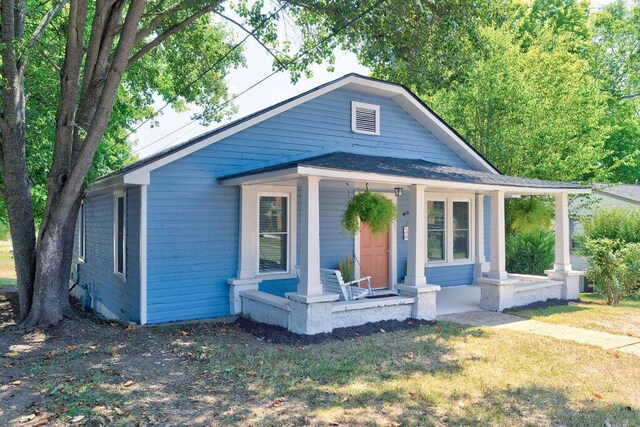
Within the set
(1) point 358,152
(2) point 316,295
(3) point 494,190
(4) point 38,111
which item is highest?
(4) point 38,111

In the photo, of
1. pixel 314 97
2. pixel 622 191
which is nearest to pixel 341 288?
pixel 314 97

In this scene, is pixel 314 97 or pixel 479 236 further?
pixel 479 236

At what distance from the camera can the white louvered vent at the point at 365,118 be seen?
35.4 feet

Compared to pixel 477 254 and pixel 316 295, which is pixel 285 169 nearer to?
pixel 316 295

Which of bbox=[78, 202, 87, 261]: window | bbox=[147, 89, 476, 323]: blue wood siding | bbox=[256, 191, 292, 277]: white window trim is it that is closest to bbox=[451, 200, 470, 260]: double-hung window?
bbox=[147, 89, 476, 323]: blue wood siding

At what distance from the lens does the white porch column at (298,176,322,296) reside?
24.6 feet

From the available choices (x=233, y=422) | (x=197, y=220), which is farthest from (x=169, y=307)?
(x=233, y=422)

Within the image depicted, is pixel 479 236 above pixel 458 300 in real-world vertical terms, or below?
above

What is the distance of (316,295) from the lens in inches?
294

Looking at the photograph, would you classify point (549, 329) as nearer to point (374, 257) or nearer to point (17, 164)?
point (374, 257)

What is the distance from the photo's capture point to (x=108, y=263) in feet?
34.8

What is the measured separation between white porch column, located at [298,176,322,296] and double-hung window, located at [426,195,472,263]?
17.8 ft

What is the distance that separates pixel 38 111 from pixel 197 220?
18.8 feet

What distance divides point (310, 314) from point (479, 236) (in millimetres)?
7230
